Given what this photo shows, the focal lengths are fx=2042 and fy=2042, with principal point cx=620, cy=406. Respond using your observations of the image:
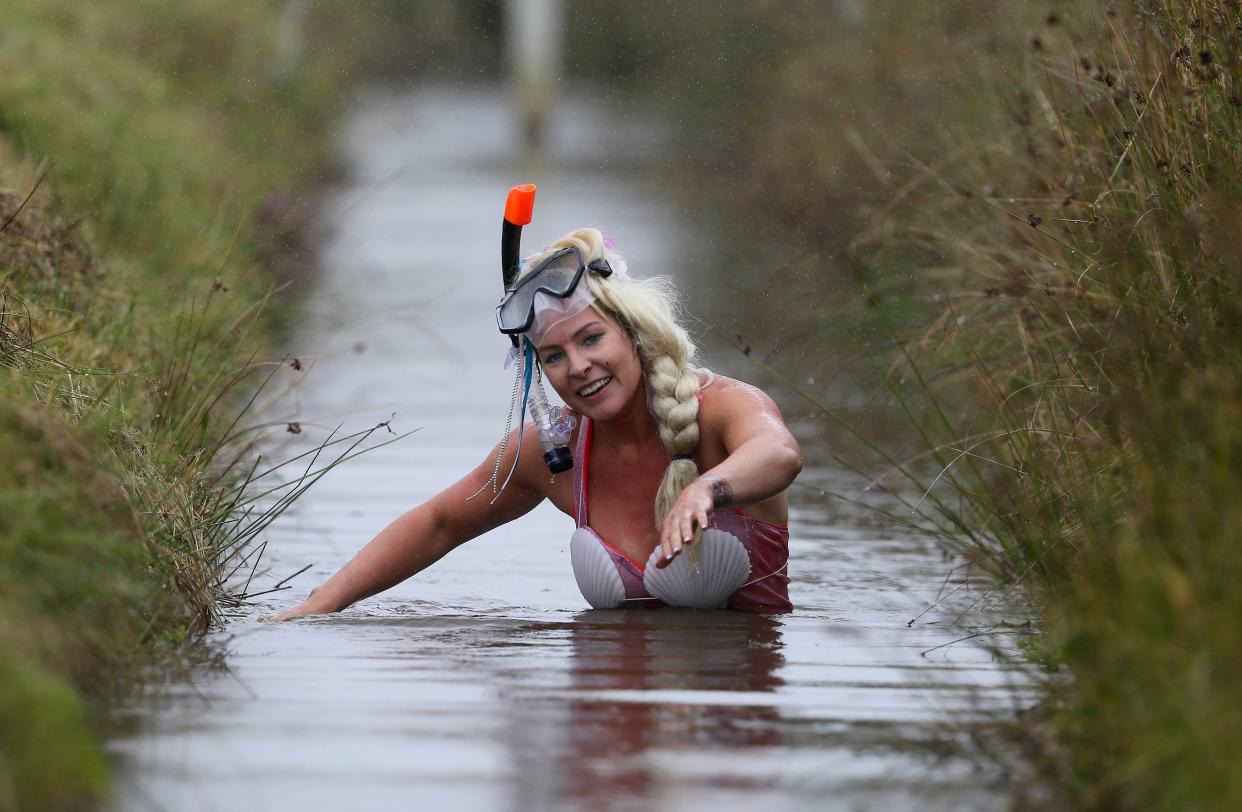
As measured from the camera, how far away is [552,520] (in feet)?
29.0

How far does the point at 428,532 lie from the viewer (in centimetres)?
623

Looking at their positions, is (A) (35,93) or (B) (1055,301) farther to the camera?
(A) (35,93)

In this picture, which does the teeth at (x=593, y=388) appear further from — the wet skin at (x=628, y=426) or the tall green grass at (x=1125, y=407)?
the tall green grass at (x=1125, y=407)

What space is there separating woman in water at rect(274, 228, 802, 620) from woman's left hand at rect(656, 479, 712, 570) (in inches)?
25.0

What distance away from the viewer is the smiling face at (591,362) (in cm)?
585

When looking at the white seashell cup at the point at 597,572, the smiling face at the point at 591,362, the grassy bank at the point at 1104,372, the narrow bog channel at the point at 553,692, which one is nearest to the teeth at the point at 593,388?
the smiling face at the point at 591,362

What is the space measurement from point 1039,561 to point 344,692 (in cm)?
153

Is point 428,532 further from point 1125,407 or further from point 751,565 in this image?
point 1125,407

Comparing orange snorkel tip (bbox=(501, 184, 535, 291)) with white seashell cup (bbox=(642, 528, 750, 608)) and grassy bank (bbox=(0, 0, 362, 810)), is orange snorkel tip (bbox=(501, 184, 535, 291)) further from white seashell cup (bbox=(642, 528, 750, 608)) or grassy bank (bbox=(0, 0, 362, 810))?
white seashell cup (bbox=(642, 528, 750, 608))

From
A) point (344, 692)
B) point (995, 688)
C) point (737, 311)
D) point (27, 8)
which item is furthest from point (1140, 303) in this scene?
point (27, 8)

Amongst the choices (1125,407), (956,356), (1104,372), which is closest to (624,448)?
(1104,372)

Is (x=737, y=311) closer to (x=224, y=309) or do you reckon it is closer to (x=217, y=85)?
(x=224, y=309)

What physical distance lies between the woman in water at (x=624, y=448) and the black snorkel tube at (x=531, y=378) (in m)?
0.01

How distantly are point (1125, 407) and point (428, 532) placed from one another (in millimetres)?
3016
